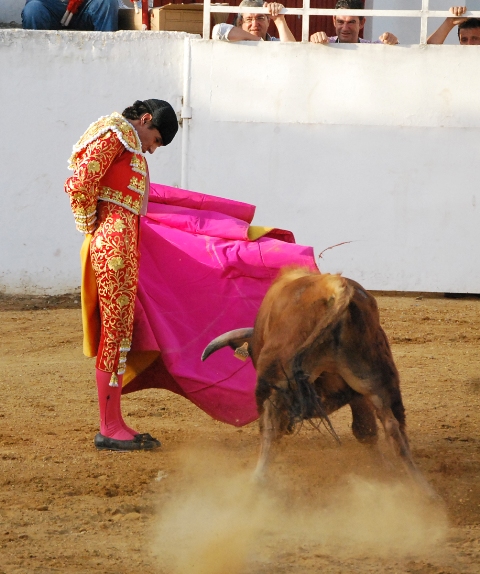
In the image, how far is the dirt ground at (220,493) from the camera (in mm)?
3059

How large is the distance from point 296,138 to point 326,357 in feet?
15.0

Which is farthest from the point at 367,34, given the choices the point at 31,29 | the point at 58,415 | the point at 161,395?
the point at 58,415

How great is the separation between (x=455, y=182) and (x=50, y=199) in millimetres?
3535

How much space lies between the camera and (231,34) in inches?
298

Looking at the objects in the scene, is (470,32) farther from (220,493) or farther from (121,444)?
(220,493)

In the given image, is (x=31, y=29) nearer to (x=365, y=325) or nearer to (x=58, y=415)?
(x=58, y=415)

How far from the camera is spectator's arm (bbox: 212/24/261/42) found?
→ 24.8 feet

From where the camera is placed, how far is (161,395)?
5551 millimetres

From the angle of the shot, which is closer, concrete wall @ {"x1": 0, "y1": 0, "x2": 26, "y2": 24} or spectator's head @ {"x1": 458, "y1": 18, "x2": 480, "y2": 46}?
spectator's head @ {"x1": 458, "y1": 18, "x2": 480, "y2": 46}

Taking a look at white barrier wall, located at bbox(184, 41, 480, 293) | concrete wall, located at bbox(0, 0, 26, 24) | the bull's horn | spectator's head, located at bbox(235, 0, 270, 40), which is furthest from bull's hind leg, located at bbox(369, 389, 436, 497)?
concrete wall, located at bbox(0, 0, 26, 24)

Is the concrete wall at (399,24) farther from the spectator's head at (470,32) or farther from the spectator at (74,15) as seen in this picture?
the spectator at (74,15)

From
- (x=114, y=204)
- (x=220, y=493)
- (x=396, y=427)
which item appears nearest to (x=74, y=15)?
(x=114, y=204)

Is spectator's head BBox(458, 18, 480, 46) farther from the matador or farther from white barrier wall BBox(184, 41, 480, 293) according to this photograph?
the matador

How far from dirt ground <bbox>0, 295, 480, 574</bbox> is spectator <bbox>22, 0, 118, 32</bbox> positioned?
366 centimetres
